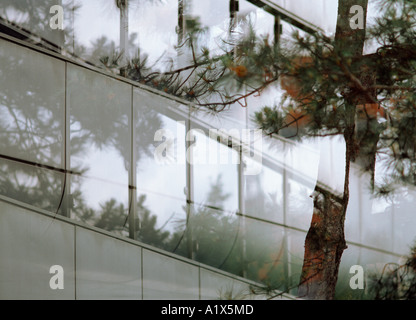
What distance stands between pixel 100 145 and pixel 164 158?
35 cm

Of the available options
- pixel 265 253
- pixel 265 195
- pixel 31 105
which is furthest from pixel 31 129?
pixel 265 253

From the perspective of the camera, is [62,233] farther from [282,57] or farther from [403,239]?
[403,239]

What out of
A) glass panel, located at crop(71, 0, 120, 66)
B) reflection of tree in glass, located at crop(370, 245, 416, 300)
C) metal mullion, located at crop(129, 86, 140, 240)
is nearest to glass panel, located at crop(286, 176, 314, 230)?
reflection of tree in glass, located at crop(370, 245, 416, 300)

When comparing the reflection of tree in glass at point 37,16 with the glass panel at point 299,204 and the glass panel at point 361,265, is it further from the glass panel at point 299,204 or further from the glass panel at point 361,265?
the glass panel at point 361,265

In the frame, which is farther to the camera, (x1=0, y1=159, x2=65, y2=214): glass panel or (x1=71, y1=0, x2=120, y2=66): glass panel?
(x1=71, y1=0, x2=120, y2=66): glass panel

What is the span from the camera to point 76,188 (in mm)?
3332

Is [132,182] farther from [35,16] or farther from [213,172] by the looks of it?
[35,16]

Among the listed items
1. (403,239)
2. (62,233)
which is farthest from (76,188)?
(403,239)

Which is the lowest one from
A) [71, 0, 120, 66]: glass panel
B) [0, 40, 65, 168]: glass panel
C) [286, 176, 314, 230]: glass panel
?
[286, 176, 314, 230]: glass panel

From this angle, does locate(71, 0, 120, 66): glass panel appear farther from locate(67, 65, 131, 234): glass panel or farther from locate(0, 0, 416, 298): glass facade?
locate(67, 65, 131, 234): glass panel

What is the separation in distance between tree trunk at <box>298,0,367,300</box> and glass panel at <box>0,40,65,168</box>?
1.39m

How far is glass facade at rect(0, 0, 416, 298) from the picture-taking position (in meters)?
3.34

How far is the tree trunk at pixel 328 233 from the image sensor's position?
3.33 metres
